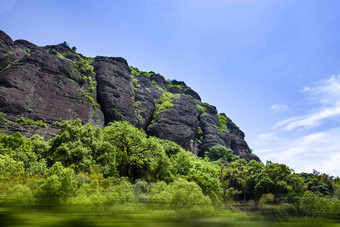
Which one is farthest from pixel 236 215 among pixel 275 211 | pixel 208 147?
pixel 208 147

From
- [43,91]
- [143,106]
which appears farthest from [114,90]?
[43,91]

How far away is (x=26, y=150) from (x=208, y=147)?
1935 inches

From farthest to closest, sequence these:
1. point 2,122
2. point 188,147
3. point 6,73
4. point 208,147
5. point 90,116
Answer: point 208,147 → point 188,147 → point 90,116 → point 6,73 → point 2,122

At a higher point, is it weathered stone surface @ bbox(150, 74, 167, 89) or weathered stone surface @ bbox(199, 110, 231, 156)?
weathered stone surface @ bbox(150, 74, 167, 89)

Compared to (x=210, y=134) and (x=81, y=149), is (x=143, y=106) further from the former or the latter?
(x=81, y=149)

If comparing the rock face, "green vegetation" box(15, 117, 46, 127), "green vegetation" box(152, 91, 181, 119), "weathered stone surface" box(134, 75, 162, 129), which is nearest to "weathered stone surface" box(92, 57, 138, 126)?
the rock face

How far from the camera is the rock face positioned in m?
31.5

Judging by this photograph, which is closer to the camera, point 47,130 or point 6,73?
point 47,130

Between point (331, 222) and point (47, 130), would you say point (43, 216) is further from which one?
point (47, 130)

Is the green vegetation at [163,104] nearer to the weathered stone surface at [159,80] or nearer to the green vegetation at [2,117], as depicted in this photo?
the weathered stone surface at [159,80]

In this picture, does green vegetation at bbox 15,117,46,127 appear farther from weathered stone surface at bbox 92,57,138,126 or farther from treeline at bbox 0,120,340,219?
weathered stone surface at bbox 92,57,138,126

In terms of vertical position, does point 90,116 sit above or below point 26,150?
above

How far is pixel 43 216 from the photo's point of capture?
6.36 feet

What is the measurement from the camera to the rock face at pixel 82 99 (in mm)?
31516
